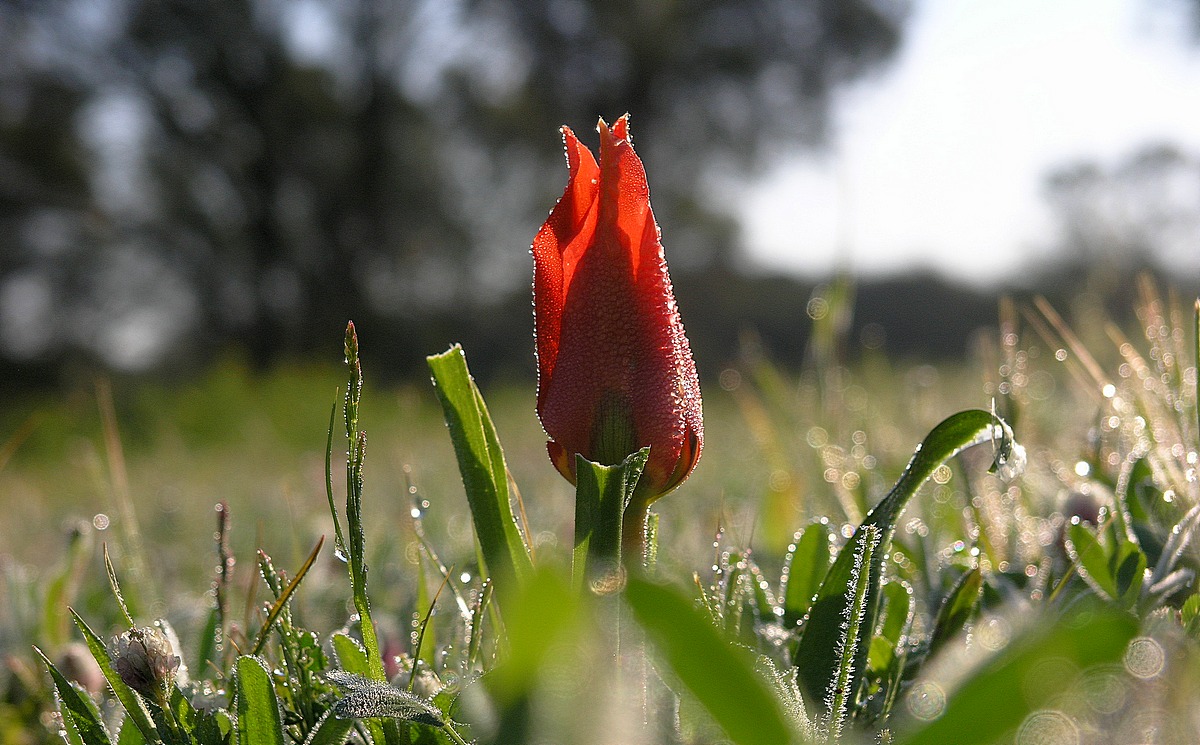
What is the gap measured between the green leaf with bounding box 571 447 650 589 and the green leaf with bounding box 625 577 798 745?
19 centimetres

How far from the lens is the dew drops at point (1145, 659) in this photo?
0.37m

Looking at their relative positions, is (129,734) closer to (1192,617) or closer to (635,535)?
(635,535)

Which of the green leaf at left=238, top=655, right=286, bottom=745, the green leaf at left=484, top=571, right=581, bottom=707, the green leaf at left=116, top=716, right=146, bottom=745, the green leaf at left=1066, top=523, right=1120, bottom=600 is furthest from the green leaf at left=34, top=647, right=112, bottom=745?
the green leaf at left=1066, top=523, right=1120, bottom=600

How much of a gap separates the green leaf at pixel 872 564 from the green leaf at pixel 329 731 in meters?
0.26

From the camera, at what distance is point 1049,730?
332 millimetres

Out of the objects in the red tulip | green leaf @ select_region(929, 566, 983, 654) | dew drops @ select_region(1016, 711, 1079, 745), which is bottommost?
dew drops @ select_region(1016, 711, 1079, 745)

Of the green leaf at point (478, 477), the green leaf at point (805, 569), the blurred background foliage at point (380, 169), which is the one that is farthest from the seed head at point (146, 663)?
the blurred background foliage at point (380, 169)

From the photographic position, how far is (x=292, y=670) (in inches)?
24.1

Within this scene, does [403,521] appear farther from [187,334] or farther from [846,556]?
[187,334]

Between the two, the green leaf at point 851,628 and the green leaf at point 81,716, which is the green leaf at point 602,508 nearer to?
the green leaf at point 851,628

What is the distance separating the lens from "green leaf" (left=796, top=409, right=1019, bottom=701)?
55cm

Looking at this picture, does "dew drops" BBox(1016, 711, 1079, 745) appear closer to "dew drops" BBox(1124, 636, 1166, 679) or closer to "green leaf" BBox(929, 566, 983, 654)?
"dew drops" BBox(1124, 636, 1166, 679)

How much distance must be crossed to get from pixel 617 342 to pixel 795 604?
31 cm

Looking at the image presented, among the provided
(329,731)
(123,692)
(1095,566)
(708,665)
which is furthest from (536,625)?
(1095,566)
